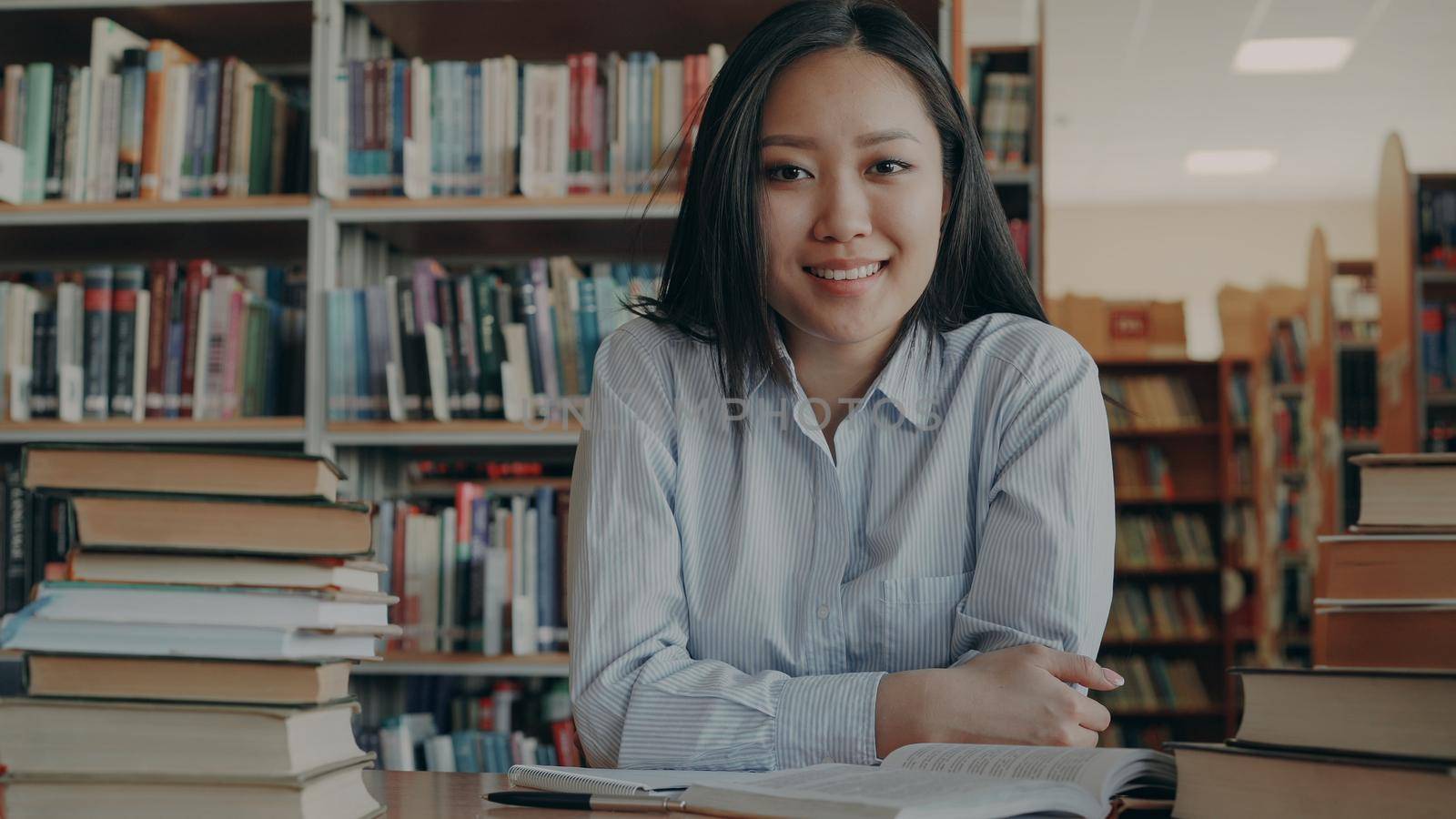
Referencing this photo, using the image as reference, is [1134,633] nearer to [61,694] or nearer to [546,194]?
[546,194]

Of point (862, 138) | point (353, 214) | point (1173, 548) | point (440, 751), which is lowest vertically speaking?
point (440, 751)

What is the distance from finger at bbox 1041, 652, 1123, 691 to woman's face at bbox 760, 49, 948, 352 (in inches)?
14.8

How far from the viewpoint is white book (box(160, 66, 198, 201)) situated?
2.35 meters

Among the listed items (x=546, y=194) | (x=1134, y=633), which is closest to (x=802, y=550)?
(x=546, y=194)

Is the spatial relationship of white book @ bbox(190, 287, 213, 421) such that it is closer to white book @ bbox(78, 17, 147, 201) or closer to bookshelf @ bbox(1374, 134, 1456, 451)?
white book @ bbox(78, 17, 147, 201)

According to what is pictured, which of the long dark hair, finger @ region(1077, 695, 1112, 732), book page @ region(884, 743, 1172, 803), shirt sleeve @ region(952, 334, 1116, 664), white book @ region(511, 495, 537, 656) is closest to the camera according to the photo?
book page @ region(884, 743, 1172, 803)

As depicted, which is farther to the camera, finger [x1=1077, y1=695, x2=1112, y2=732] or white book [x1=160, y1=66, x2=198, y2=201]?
white book [x1=160, y1=66, x2=198, y2=201]

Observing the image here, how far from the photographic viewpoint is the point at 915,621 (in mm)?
1184

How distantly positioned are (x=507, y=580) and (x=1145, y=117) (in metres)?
5.78

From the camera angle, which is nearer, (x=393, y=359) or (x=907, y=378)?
(x=907, y=378)

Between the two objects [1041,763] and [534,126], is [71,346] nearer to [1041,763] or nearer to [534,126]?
[534,126]

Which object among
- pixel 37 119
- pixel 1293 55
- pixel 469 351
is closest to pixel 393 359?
pixel 469 351

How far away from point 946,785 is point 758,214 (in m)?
0.66

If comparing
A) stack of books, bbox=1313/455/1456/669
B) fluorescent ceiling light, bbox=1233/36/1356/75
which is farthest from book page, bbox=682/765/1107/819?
fluorescent ceiling light, bbox=1233/36/1356/75
